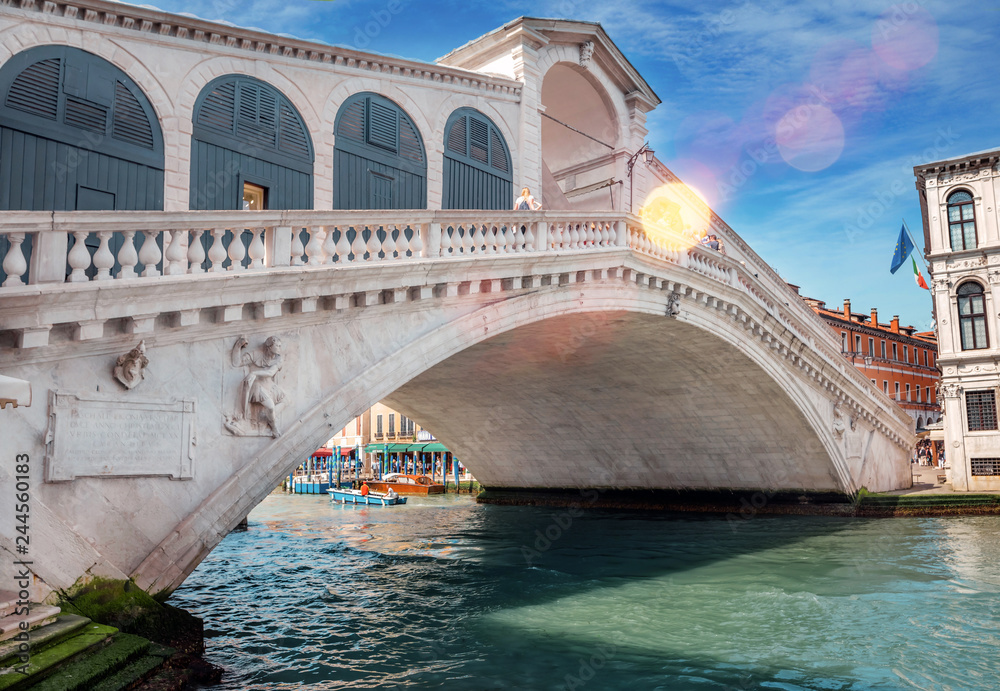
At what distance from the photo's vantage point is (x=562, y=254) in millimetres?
11031

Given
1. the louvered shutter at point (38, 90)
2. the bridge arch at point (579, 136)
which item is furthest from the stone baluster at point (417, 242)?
the bridge arch at point (579, 136)

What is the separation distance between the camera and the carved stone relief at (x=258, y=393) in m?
7.59

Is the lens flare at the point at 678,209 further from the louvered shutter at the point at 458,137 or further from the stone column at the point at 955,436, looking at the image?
the stone column at the point at 955,436

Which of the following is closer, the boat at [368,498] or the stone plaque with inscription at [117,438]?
the stone plaque with inscription at [117,438]

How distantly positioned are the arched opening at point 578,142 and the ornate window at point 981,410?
Result: 40.4ft

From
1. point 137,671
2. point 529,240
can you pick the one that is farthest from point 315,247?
point 137,671

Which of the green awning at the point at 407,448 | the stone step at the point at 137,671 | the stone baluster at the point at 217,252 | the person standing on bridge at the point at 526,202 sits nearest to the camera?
the stone step at the point at 137,671

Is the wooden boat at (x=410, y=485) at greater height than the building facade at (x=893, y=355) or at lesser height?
lesser

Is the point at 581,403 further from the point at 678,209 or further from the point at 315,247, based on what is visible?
the point at 315,247

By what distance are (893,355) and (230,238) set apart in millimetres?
40710

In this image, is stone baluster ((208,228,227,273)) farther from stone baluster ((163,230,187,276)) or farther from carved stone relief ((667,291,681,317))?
carved stone relief ((667,291,681,317))

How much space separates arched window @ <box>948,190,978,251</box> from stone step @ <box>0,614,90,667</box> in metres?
22.7

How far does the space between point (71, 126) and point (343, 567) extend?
856 cm

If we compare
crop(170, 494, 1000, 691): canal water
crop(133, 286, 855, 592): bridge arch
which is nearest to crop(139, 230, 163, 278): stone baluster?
crop(133, 286, 855, 592): bridge arch
